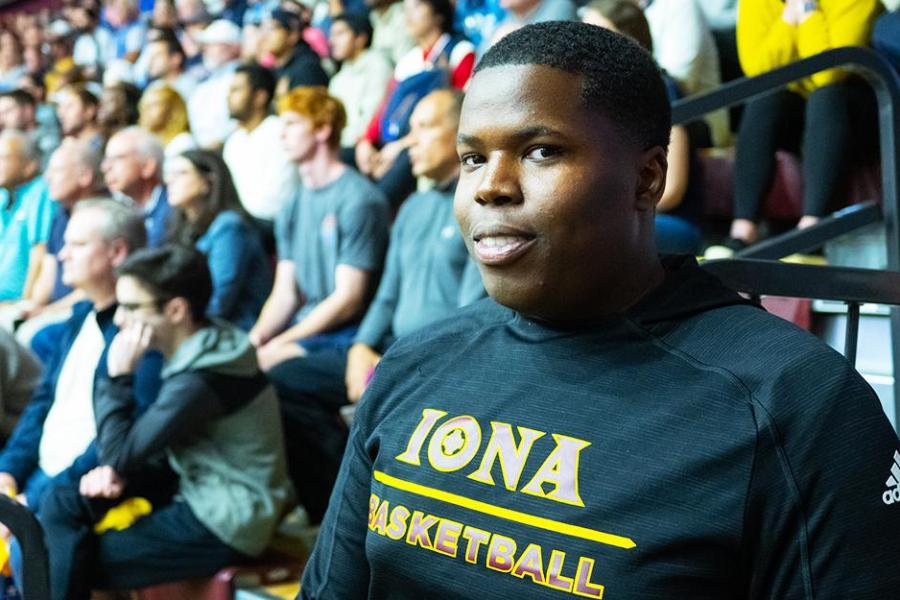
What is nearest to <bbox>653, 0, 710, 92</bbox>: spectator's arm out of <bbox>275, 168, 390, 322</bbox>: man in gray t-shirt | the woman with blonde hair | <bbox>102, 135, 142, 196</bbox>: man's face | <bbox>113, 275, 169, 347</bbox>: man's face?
<bbox>275, 168, 390, 322</bbox>: man in gray t-shirt

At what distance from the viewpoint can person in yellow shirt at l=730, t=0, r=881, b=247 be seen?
294cm

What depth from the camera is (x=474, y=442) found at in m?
1.12

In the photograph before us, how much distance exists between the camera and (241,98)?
5.70 meters

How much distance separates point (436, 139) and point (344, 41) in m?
2.69

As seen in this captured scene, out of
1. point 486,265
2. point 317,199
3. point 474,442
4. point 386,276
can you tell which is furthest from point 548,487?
point 317,199

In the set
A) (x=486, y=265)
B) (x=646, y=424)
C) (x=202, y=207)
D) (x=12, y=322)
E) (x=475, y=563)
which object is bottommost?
(x=12, y=322)

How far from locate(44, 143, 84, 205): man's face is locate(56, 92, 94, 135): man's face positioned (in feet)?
5.36

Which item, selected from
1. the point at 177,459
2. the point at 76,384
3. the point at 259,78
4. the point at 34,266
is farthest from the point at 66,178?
the point at 177,459

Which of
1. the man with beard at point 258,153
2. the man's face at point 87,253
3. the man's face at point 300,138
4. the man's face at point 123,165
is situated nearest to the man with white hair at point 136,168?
the man's face at point 123,165

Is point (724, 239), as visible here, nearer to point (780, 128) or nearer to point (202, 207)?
point (780, 128)

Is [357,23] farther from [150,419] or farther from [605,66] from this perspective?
[605,66]

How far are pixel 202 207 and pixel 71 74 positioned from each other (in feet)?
14.9

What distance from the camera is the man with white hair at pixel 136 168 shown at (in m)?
5.15

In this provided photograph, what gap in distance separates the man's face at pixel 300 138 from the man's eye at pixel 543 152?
10.9 ft
